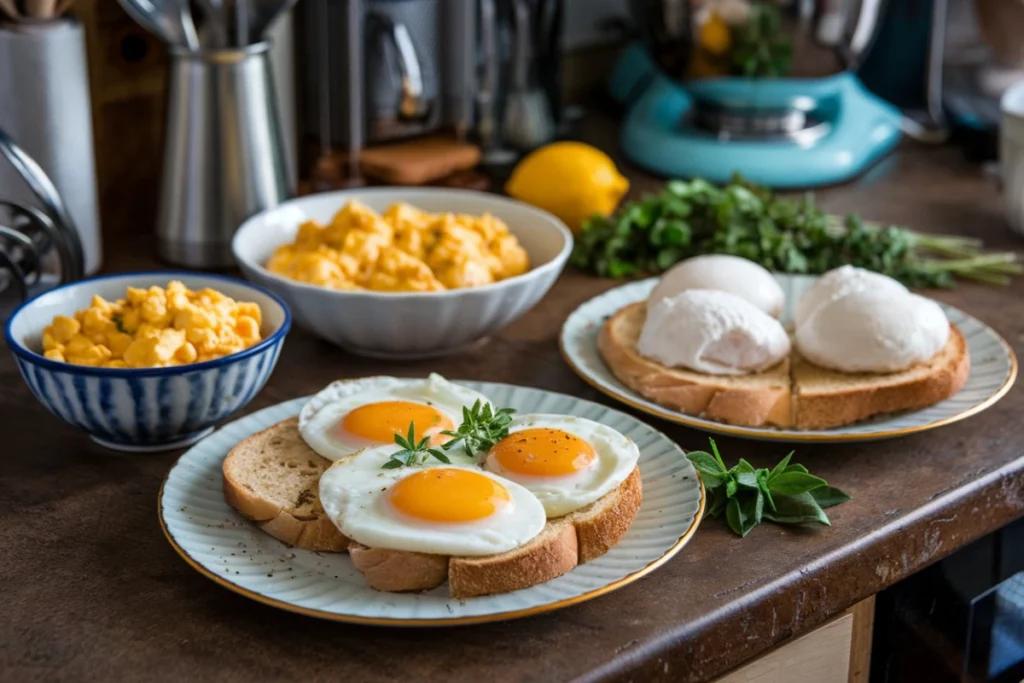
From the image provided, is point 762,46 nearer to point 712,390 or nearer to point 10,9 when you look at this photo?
point 712,390

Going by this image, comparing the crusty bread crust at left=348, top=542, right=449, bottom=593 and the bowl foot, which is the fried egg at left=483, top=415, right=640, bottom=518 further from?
the bowl foot

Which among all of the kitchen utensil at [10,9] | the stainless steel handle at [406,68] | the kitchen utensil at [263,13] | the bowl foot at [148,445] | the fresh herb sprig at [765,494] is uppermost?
the kitchen utensil at [10,9]

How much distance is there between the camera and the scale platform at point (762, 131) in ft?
6.55

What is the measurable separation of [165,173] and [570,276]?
0.55 m

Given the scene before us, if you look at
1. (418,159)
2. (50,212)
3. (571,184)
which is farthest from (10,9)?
(571,184)

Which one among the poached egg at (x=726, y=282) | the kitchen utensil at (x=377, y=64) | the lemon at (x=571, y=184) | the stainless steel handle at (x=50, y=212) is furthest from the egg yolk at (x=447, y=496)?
the kitchen utensil at (x=377, y=64)

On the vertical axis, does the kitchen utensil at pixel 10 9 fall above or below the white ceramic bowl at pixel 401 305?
above

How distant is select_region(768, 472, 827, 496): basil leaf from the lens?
1.07 metres

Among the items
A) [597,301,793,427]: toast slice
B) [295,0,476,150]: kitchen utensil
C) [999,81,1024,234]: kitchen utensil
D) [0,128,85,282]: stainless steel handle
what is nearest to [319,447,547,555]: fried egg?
[597,301,793,427]: toast slice

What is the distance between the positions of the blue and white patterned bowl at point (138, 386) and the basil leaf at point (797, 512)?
1.56 ft

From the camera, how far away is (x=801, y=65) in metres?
1.97

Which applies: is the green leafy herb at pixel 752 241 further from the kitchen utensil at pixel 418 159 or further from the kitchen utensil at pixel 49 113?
the kitchen utensil at pixel 49 113

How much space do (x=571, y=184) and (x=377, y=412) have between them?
2.51 ft

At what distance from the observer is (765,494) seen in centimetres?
107
